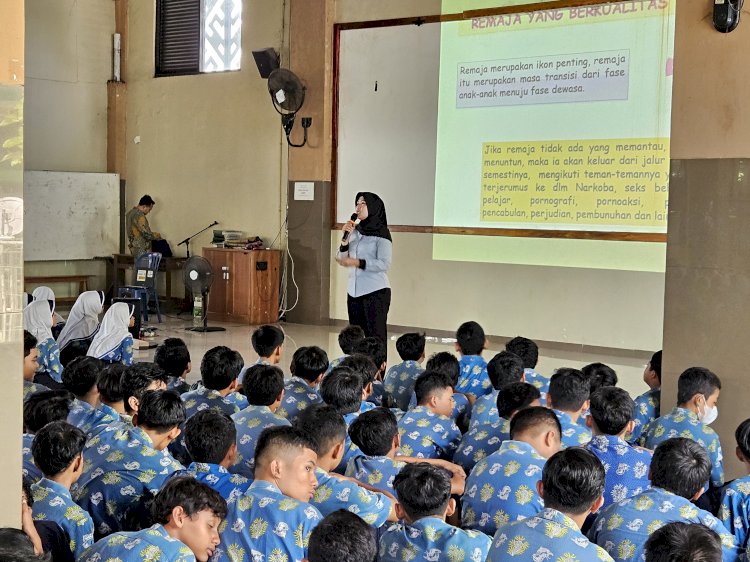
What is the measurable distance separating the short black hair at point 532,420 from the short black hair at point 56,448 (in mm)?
1331

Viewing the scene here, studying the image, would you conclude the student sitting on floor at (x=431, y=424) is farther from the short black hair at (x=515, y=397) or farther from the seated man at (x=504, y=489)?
the seated man at (x=504, y=489)

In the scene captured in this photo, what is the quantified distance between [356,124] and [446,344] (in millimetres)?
2423

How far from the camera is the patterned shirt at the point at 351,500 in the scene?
2.73 metres

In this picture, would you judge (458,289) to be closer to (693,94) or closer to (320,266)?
(320,266)

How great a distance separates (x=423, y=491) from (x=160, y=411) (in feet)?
3.82

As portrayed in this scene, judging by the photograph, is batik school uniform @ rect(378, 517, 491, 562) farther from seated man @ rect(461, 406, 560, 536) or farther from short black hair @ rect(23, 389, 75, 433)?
short black hair @ rect(23, 389, 75, 433)

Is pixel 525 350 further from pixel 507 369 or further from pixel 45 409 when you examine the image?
pixel 45 409

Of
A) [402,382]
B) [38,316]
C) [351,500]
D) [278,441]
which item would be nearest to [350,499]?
[351,500]

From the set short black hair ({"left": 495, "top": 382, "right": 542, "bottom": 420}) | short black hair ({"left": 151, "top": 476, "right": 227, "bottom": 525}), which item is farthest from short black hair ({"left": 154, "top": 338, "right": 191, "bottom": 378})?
short black hair ({"left": 151, "top": 476, "right": 227, "bottom": 525})

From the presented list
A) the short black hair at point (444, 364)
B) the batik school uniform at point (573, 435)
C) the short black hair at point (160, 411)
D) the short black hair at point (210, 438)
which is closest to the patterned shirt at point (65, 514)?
the short black hair at point (210, 438)

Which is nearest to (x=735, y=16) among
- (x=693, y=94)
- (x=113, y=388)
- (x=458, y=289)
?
(x=693, y=94)

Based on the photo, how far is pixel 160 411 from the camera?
10.4 ft

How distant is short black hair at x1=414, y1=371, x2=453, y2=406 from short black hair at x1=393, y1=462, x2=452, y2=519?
1.45 meters

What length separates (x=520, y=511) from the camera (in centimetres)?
280
